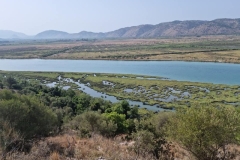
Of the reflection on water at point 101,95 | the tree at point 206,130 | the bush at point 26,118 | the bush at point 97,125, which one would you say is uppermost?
the tree at point 206,130

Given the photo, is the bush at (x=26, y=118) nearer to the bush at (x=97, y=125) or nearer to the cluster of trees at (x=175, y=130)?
the cluster of trees at (x=175, y=130)

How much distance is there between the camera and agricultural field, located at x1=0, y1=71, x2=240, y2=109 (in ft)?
Answer: 153

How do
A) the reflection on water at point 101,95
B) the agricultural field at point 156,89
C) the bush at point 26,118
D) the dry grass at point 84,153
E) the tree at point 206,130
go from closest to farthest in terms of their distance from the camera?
the dry grass at point 84,153 < the tree at point 206,130 < the bush at point 26,118 < the reflection on water at point 101,95 < the agricultural field at point 156,89

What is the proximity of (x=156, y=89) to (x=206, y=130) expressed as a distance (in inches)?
1882

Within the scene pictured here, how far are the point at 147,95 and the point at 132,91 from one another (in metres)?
5.72

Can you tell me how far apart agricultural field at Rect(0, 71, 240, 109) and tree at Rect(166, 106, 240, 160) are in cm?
3207

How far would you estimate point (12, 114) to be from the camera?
15727 mm

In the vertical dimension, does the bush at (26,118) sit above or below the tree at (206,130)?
below

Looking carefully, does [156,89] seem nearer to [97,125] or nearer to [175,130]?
[97,125]

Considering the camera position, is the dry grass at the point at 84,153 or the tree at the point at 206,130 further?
the tree at the point at 206,130

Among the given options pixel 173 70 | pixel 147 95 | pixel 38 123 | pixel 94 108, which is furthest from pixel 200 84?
pixel 38 123

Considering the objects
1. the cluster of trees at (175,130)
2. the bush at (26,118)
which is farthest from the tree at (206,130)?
the bush at (26,118)

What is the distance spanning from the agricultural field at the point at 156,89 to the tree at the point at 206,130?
32.1 meters

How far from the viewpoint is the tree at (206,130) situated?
9.85 meters
